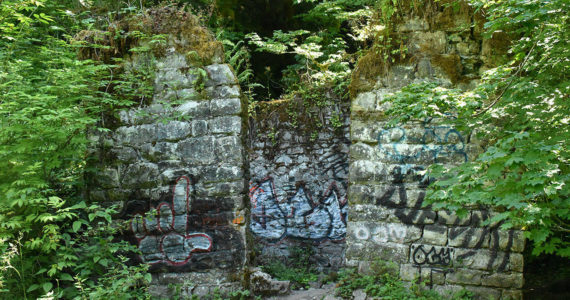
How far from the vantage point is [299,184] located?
247 inches

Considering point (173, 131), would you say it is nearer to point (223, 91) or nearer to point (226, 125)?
point (226, 125)

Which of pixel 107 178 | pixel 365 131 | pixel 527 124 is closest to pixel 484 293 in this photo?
pixel 527 124

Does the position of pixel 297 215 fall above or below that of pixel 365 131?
below

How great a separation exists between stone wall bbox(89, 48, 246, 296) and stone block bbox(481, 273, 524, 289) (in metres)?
2.48

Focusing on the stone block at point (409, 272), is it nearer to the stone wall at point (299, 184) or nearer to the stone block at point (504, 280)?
the stone block at point (504, 280)

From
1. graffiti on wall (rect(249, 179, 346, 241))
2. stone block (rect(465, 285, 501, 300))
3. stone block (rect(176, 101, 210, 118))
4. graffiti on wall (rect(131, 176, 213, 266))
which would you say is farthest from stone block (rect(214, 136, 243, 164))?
stone block (rect(465, 285, 501, 300))

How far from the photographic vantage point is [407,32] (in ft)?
12.9

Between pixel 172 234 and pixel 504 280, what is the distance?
137 inches

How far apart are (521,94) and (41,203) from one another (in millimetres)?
4443

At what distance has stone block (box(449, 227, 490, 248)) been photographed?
3.59m

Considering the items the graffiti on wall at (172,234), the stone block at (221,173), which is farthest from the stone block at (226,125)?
the graffiti on wall at (172,234)

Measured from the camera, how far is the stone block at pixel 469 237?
3.59 metres

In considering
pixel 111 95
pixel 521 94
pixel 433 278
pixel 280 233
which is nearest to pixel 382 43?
pixel 521 94

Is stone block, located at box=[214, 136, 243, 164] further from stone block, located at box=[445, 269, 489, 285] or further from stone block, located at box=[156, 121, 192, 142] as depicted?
stone block, located at box=[445, 269, 489, 285]
